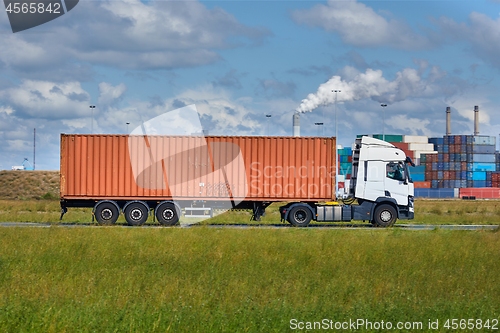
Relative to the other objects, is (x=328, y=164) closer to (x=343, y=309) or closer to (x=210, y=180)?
(x=210, y=180)

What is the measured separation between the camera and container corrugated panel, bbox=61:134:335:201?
30.8 m

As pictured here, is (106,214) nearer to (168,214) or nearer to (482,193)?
(168,214)

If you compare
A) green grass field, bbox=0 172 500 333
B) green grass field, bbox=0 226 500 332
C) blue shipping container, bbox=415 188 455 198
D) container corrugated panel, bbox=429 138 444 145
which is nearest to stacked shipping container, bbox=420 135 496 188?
container corrugated panel, bbox=429 138 444 145

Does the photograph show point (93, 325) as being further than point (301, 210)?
No

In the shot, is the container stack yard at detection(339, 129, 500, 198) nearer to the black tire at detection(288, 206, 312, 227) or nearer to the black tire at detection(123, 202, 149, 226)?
the black tire at detection(288, 206, 312, 227)

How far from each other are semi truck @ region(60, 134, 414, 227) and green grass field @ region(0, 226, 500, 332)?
865 cm

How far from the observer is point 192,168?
31.0m

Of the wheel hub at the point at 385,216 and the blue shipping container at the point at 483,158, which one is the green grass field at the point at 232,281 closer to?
the wheel hub at the point at 385,216

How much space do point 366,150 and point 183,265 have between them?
16.6m

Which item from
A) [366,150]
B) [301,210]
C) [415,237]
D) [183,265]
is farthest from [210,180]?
[183,265]

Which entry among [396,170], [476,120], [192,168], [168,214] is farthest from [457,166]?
[168,214]

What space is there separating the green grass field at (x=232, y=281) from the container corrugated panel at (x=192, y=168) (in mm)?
8820

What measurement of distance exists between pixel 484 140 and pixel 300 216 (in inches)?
4059

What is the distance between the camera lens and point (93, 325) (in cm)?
962
